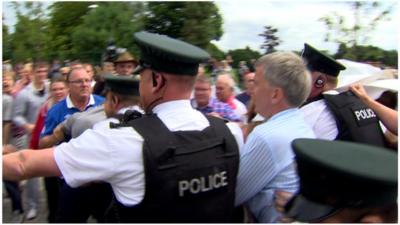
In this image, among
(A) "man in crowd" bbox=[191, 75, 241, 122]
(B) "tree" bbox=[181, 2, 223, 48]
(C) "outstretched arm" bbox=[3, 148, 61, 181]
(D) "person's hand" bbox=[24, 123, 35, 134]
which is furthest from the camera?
(B) "tree" bbox=[181, 2, 223, 48]

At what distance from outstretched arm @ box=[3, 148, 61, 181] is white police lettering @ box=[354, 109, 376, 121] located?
1661mm

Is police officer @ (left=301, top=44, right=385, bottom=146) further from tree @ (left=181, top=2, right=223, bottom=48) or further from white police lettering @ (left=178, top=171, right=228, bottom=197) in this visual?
tree @ (left=181, top=2, right=223, bottom=48)

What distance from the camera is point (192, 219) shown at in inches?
73.6

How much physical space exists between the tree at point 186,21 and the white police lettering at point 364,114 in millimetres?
18757

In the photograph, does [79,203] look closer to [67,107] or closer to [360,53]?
[67,107]

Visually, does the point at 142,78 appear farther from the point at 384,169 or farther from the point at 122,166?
the point at 384,169

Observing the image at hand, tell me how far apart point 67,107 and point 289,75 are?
235 cm

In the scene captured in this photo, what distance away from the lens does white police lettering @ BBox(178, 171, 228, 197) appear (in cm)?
180

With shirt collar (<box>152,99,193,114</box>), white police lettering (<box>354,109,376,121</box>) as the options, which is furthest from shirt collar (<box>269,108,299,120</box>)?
white police lettering (<box>354,109,376,121</box>)

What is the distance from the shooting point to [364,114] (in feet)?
9.00

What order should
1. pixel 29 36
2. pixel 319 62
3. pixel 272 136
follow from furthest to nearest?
pixel 29 36
pixel 319 62
pixel 272 136

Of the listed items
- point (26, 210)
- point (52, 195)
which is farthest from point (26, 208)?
point (52, 195)

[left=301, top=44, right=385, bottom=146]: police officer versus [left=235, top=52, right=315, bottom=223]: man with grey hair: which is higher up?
[left=235, top=52, right=315, bottom=223]: man with grey hair

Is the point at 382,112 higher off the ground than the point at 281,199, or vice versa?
the point at 281,199
